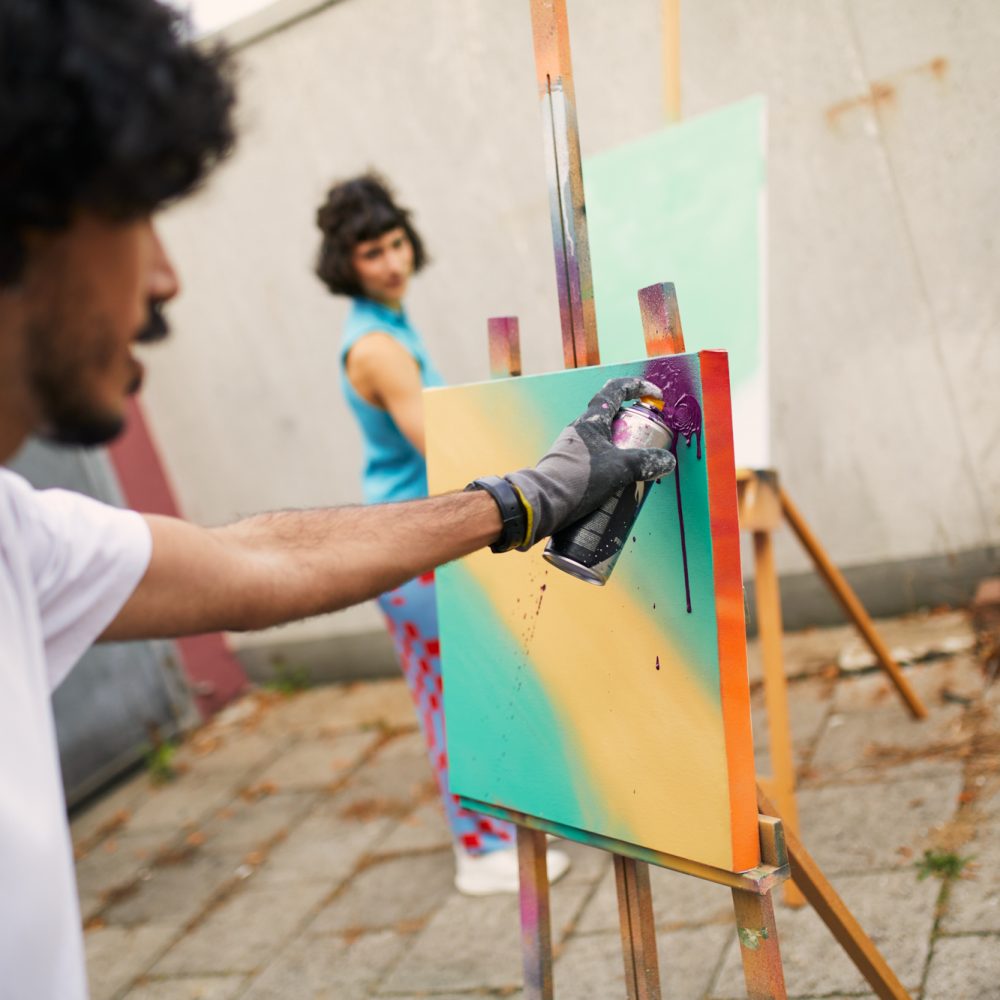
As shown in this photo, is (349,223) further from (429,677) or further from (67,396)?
(67,396)

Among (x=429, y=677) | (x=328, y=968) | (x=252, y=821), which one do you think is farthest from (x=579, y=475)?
(x=252, y=821)

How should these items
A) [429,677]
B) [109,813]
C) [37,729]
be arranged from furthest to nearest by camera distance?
[109,813]
[429,677]
[37,729]

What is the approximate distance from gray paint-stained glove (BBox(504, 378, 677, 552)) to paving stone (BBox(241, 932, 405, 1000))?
5.27 feet

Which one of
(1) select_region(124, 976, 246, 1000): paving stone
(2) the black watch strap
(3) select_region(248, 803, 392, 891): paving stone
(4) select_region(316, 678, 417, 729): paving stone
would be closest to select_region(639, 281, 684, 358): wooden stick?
(2) the black watch strap

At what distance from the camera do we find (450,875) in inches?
121

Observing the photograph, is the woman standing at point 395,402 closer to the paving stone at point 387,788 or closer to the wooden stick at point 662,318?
the paving stone at point 387,788

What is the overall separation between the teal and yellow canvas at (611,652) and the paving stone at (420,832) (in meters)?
1.48

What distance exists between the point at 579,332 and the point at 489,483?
32 centimetres

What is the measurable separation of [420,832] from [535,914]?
158cm

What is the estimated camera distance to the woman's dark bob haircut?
112 inches

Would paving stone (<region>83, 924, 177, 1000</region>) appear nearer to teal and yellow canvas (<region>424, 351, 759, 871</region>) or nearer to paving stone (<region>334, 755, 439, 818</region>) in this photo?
paving stone (<region>334, 755, 439, 818</region>)

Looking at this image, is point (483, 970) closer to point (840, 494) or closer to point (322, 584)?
point (322, 584)

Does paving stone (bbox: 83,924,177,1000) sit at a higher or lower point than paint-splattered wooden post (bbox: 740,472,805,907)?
lower

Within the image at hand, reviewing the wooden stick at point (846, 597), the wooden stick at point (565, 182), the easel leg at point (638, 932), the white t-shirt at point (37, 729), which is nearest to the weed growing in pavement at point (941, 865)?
the wooden stick at point (846, 597)
